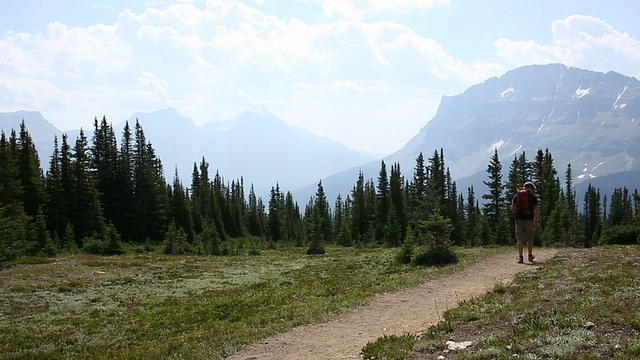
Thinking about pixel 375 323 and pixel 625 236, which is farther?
pixel 625 236

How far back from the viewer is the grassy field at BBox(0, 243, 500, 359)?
1266cm

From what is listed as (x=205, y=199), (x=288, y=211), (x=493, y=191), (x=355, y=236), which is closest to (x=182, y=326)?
(x=493, y=191)

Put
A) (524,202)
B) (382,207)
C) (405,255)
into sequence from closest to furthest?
(524,202)
(405,255)
(382,207)

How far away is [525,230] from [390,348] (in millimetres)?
13108

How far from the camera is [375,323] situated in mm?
12141

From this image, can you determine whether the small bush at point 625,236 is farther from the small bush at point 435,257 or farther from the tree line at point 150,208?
the small bush at point 435,257

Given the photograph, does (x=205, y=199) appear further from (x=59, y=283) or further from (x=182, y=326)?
(x=182, y=326)

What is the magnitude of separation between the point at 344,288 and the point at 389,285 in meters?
2.06

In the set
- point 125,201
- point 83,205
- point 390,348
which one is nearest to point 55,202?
point 83,205

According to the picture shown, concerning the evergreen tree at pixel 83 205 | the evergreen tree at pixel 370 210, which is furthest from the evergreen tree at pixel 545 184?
the evergreen tree at pixel 83 205

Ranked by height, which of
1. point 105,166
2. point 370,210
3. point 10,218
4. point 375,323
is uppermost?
point 105,166

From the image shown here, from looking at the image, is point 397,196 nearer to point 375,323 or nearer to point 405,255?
point 405,255

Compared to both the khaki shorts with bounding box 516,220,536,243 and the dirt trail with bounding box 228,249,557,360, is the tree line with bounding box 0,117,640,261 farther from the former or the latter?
the dirt trail with bounding box 228,249,557,360

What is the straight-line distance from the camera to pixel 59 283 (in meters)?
26.1
